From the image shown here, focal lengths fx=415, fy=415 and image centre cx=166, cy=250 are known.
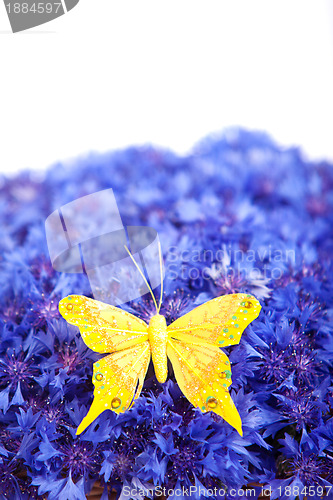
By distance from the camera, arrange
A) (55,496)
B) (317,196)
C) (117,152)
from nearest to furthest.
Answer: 1. (55,496)
2. (317,196)
3. (117,152)

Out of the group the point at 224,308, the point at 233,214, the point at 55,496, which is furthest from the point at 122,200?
the point at 55,496

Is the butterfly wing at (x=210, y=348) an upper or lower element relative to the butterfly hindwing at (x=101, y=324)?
lower

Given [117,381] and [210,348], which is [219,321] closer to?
[210,348]

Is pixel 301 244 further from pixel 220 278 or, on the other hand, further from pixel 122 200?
pixel 122 200

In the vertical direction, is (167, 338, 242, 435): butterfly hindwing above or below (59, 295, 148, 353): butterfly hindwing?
below
